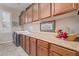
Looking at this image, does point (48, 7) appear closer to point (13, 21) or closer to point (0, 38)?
point (13, 21)

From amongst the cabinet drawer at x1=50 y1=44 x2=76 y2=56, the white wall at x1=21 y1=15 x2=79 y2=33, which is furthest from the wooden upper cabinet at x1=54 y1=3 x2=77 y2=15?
the cabinet drawer at x1=50 y1=44 x2=76 y2=56

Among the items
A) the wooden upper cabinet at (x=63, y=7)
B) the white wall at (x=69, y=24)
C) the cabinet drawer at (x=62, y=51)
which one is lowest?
the cabinet drawer at (x=62, y=51)

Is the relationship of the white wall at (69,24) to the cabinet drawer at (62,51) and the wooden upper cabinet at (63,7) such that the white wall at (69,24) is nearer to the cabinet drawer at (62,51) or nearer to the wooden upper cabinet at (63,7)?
the wooden upper cabinet at (63,7)

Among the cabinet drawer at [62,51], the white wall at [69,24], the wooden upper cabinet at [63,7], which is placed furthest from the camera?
the white wall at [69,24]

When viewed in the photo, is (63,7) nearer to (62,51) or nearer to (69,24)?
(69,24)

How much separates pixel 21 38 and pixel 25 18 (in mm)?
788

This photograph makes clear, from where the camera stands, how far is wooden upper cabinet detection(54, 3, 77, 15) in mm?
1366

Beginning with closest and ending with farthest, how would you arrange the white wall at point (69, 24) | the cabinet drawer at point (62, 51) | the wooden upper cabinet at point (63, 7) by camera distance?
the cabinet drawer at point (62, 51)
the wooden upper cabinet at point (63, 7)
the white wall at point (69, 24)

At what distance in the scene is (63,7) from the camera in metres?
1.58

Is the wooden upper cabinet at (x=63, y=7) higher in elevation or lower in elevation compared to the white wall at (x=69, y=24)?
higher

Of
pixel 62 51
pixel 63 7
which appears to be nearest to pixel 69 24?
pixel 63 7

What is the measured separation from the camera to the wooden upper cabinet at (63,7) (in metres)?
1.37

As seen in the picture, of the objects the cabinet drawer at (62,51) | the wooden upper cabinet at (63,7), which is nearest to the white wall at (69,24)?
the wooden upper cabinet at (63,7)

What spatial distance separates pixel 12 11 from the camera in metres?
2.13
